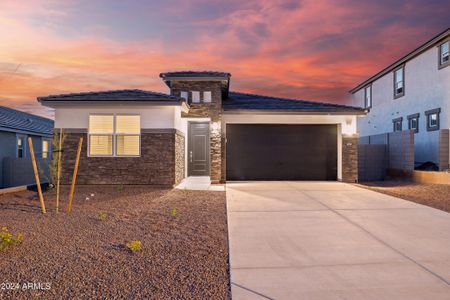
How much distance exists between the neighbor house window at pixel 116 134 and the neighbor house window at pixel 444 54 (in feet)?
49.8

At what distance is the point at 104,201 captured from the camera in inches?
389

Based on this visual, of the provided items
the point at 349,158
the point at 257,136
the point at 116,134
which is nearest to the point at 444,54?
the point at 349,158

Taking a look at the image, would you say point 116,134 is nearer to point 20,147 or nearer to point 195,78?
point 195,78

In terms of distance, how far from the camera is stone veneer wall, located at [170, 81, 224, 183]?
14.8m

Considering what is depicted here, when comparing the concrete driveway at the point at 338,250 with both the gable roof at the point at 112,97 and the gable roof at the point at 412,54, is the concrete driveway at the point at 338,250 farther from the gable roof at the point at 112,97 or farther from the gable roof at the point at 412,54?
the gable roof at the point at 412,54

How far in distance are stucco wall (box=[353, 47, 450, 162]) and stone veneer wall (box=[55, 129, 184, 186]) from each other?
1373 centimetres

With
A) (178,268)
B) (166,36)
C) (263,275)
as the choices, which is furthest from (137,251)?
(166,36)

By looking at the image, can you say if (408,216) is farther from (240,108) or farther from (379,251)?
(240,108)

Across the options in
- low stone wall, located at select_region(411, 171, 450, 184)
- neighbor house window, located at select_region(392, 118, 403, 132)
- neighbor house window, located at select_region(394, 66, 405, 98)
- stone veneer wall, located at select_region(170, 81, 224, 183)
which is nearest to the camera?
low stone wall, located at select_region(411, 171, 450, 184)

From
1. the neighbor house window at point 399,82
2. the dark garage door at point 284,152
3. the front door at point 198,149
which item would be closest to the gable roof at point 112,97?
the front door at point 198,149

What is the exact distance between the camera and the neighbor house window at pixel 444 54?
16375 millimetres

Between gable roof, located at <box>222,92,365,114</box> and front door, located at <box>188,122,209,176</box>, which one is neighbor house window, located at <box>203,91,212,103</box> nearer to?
gable roof, located at <box>222,92,365,114</box>

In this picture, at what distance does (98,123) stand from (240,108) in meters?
6.26

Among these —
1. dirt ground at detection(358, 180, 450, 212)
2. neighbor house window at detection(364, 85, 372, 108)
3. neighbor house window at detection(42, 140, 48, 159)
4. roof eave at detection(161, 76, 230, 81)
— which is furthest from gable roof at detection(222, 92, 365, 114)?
neighbor house window at detection(42, 140, 48, 159)
